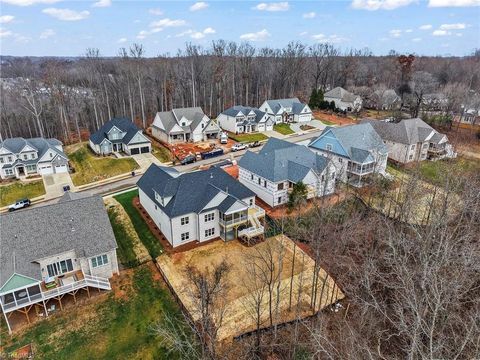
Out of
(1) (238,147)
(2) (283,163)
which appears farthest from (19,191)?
(2) (283,163)

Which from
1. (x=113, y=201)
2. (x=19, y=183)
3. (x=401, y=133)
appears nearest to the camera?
(x=113, y=201)

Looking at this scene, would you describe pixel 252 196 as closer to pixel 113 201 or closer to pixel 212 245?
pixel 212 245

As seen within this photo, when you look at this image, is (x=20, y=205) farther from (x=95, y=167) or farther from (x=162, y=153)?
(x=162, y=153)

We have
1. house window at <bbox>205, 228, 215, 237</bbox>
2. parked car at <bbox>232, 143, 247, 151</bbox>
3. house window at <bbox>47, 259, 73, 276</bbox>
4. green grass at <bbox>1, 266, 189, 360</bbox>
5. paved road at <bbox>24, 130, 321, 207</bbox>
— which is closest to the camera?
green grass at <bbox>1, 266, 189, 360</bbox>

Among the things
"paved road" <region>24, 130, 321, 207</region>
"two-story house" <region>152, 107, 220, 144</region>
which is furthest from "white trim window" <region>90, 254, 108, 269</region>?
"two-story house" <region>152, 107, 220, 144</region>

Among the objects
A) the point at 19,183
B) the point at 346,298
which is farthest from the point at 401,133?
the point at 19,183

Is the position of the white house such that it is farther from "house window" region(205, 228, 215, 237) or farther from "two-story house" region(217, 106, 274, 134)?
"house window" region(205, 228, 215, 237)
